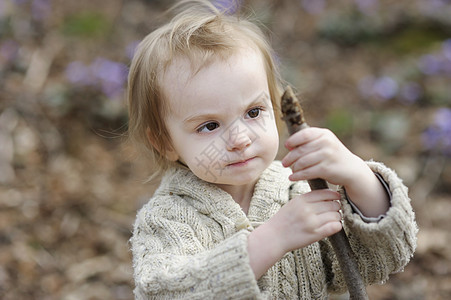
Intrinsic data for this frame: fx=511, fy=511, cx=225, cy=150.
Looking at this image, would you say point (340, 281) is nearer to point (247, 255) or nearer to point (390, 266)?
point (390, 266)

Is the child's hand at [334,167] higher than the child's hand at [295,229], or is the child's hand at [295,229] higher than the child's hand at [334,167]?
the child's hand at [334,167]

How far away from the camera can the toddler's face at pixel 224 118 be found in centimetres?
150

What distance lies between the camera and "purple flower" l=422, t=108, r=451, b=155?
12.6 ft

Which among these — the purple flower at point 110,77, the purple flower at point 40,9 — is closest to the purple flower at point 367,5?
the purple flower at point 110,77

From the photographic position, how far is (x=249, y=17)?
2025mm

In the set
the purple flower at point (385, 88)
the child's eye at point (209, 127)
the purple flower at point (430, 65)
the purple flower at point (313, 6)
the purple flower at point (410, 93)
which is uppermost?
the purple flower at point (313, 6)

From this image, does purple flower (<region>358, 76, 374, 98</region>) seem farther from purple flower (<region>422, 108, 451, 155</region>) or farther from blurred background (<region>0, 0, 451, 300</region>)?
purple flower (<region>422, 108, 451, 155</region>)

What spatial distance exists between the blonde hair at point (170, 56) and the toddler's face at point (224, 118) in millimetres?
37

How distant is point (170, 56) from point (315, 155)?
56 cm

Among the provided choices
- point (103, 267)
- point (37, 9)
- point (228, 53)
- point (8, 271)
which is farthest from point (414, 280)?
point (37, 9)

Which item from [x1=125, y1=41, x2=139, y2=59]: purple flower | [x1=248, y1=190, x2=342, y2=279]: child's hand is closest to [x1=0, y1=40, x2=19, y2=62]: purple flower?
[x1=125, y1=41, x2=139, y2=59]: purple flower

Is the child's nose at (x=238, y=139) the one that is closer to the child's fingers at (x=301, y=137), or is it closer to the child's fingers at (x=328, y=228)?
the child's fingers at (x=301, y=137)

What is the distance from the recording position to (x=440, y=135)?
3.88 meters

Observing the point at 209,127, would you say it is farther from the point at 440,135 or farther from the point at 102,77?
the point at 102,77
